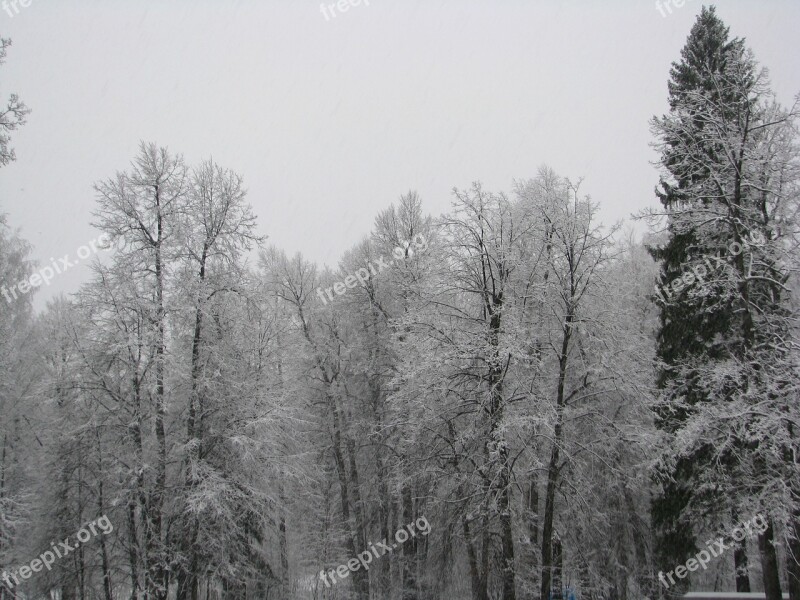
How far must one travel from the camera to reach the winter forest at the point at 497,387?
38.0ft

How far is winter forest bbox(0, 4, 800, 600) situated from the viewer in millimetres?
11594

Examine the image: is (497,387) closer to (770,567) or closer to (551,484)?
(551,484)

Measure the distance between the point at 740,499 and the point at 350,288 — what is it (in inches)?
598

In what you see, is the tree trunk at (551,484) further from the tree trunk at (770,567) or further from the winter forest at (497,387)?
the tree trunk at (770,567)

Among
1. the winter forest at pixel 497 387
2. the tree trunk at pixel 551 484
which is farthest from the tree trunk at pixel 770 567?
the tree trunk at pixel 551 484

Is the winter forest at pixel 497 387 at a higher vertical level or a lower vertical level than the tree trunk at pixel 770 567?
higher

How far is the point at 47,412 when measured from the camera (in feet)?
67.5

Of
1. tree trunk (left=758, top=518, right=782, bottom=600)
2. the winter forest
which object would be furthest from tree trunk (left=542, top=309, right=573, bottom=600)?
tree trunk (left=758, top=518, right=782, bottom=600)

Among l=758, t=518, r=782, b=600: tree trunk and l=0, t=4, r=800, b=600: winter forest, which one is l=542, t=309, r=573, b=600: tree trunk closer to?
l=0, t=4, r=800, b=600: winter forest

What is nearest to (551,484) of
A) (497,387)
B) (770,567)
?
(497,387)

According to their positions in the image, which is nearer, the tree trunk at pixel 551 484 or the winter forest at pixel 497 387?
the winter forest at pixel 497 387

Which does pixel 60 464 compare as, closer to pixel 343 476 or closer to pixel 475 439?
pixel 343 476

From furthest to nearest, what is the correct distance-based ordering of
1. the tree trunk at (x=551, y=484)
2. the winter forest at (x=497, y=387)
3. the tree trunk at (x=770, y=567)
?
1. the tree trunk at (x=551, y=484)
2. the winter forest at (x=497, y=387)
3. the tree trunk at (x=770, y=567)

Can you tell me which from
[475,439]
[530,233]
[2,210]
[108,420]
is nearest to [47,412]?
[108,420]
